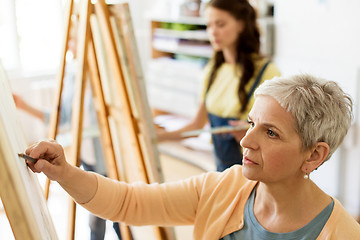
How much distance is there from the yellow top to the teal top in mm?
909

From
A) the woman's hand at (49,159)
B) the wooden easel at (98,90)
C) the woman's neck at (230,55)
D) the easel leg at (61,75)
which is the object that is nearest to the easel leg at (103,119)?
the wooden easel at (98,90)

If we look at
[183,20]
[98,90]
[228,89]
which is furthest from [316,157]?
[183,20]

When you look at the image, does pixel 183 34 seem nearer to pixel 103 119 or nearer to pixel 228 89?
pixel 228 89

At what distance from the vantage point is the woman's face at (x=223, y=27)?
85.5 inches

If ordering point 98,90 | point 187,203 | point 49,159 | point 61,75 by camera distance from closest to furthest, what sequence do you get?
point 49,159
point 187,203
point 61,75
point 98,90

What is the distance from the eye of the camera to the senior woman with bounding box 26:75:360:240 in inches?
42.0

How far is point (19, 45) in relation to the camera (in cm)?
484

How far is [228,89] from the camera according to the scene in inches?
86.8

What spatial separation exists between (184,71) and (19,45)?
A: 1639 mm

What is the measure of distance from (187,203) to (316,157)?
336mm

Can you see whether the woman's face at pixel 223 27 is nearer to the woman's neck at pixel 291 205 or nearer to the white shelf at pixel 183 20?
the woman's neck at pixel 291 205

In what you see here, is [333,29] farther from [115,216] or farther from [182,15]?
[115,216]

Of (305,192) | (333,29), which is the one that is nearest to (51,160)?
(305,192)

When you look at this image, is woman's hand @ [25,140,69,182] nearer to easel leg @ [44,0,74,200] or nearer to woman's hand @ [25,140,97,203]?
woman's hand @ [25,140,97,203]
